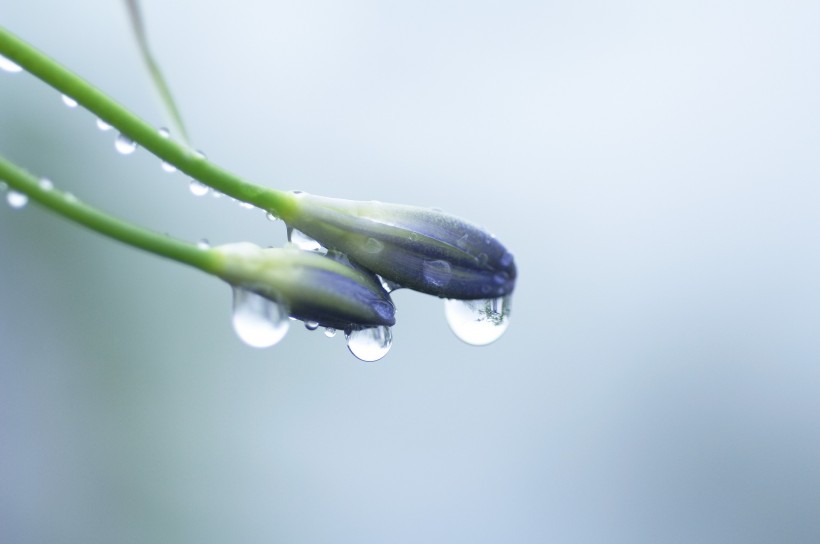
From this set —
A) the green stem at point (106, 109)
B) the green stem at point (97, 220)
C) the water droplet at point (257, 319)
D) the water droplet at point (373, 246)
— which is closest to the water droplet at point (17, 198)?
the green stem at point (97, 220)

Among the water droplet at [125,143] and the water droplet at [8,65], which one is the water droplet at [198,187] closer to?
the water droplet at [125,143]

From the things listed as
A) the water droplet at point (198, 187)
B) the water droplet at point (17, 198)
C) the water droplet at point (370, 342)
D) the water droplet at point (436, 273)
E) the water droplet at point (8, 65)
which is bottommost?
the water droplet at point (370, 342)

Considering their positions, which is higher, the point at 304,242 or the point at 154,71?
the point at 154,71

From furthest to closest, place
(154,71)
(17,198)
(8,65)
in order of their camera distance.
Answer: (154,71)
(8,65)
(17,198)

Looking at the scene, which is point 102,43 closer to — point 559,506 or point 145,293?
point 145,293

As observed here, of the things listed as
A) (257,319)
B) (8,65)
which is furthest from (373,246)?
(8,65)

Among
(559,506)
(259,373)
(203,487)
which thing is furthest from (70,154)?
(559,506)

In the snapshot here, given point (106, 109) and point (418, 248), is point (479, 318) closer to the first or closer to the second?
point (418, 248)
